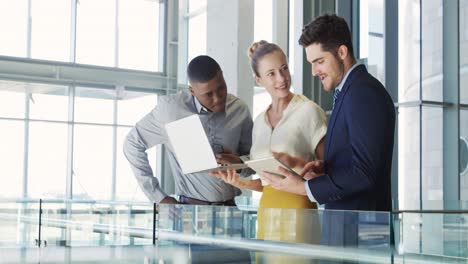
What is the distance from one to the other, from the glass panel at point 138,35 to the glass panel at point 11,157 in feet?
9.81

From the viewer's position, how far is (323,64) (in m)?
3.20

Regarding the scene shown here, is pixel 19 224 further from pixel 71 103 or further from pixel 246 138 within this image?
pixel 71 103

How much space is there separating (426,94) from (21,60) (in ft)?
30.7

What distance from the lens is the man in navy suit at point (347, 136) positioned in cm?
297

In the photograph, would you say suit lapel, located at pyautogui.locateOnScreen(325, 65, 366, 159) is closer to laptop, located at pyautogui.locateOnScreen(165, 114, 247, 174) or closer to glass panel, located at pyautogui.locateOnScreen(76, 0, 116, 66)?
laptop, located at pyautogui.locateOnScreen(165, 114, 247, 174)

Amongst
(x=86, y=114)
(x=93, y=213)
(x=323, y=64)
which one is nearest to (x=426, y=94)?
(x=93, y=213)

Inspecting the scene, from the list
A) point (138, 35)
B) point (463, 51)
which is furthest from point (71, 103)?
point (463, 51)

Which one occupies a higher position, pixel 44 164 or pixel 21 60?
pixel 21 60

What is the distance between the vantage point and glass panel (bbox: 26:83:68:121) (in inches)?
678

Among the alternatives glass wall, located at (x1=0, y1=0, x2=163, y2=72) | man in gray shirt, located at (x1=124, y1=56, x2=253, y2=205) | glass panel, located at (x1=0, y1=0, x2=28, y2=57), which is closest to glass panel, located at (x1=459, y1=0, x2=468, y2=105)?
man in gray shirt, located at (x1=124, y1=56, x2=253, y2=205)

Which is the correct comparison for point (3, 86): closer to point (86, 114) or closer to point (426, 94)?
point (86, 114)

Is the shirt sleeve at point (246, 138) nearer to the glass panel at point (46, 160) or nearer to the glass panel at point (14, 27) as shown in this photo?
the glass panel at point (14, 27)

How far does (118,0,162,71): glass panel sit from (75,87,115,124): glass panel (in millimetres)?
1065

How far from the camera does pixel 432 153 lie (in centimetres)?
1084
